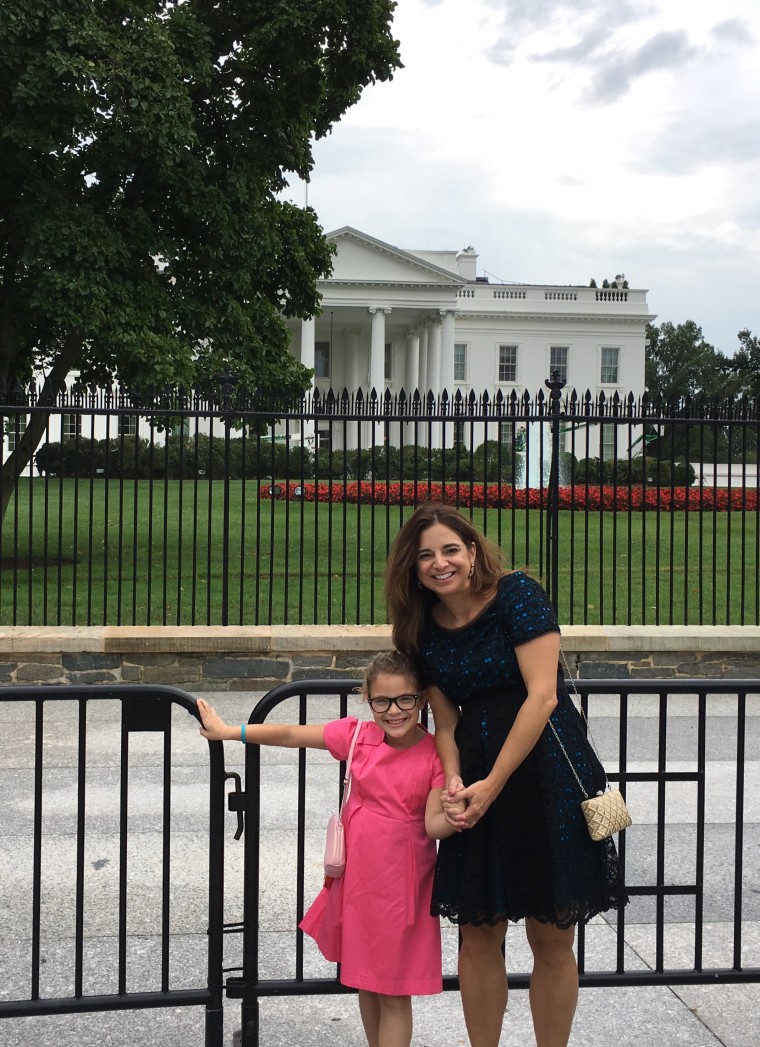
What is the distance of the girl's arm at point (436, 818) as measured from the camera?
9.22 ft

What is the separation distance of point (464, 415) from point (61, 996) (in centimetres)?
657

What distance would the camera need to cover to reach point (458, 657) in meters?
2.87

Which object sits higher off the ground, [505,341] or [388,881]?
[505,341]

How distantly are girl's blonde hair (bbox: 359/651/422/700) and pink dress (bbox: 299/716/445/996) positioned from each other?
182 mm

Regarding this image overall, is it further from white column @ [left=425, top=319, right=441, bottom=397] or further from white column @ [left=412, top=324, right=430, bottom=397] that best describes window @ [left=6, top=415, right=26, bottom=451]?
white column @ [left=412, top=324, right=430, bottom=397]

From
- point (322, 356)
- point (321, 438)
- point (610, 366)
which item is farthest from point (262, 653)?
point (610, 366)

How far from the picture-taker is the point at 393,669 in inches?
113

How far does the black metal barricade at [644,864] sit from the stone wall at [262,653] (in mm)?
1500

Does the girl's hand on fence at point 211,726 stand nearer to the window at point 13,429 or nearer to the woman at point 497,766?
the woman at point 497,766

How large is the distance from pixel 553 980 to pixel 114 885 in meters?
2.35

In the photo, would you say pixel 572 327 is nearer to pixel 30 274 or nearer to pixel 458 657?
pixel 30 274

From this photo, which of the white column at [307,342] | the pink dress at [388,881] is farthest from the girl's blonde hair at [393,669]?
the white column at [307,342]

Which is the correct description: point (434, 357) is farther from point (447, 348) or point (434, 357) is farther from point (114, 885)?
point (114, 885)

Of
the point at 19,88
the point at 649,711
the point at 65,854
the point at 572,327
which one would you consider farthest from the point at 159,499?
the point at 572,327
